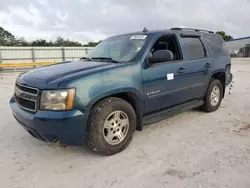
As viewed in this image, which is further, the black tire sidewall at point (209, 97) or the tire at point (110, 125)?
the black tire sidewall at point (209, 97)

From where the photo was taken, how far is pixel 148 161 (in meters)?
3.13

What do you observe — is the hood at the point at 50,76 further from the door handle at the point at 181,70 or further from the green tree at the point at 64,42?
the green tree at the point at 64,42

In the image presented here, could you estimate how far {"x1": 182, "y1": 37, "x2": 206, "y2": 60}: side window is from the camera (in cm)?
449

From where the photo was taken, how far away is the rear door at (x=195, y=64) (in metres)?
4.43

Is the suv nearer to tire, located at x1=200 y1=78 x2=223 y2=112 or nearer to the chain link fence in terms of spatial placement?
tire, located at x1=200 y1=78 x2=223 y2=112

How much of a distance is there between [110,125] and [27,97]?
1.21 meters

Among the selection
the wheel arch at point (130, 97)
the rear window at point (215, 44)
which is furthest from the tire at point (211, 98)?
the wheel arch at point (130, 97)

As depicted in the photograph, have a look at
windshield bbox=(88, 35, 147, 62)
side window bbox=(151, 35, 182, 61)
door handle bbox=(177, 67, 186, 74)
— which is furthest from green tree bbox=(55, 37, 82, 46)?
door handle bbox=(177, 67, 186, 74)

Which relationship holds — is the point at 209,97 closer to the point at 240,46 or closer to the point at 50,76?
the point at 50,76

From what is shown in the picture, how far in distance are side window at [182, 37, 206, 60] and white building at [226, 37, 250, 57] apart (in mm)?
40663

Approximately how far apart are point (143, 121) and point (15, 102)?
2.05 m

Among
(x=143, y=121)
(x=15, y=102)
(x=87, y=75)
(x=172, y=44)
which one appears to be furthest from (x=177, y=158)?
(x=15, y=102)

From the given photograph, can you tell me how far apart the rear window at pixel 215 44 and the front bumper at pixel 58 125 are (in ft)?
11.7

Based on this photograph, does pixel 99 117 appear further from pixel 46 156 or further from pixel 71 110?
pixel 46 156
